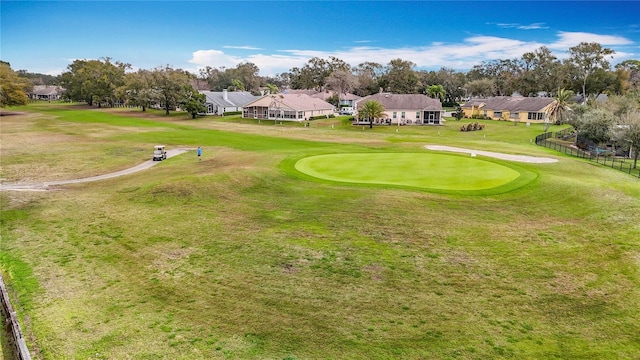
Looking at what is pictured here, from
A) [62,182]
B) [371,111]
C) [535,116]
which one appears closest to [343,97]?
[371,111]

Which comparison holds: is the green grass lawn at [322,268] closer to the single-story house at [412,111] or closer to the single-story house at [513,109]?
the single-story house at [412,111]

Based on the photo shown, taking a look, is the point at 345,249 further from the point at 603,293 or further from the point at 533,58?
the point at 533,58

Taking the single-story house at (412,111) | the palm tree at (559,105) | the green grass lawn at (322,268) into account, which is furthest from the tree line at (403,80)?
the green grass lawn at (322,268)

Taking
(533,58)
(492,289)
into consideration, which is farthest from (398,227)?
(533,58)

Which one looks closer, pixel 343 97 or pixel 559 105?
A: pixel 559 105

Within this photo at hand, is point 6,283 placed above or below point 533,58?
below

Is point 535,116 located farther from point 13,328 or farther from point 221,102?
point 13,328

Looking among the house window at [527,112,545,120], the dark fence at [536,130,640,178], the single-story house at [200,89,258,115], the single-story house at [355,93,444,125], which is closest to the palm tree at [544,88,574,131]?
the house window at [527,112,545,120]

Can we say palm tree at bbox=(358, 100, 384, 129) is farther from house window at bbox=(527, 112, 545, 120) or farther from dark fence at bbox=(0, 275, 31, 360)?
dark fence at bbox=(0, 275, 31, 360)
